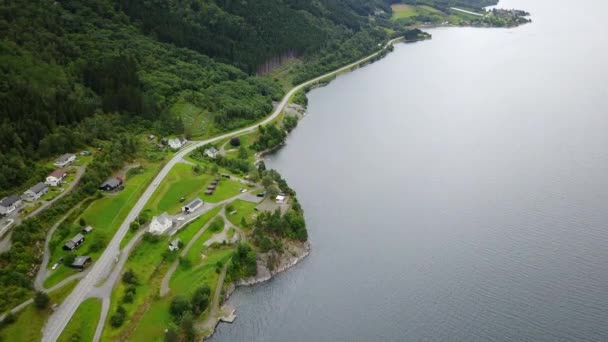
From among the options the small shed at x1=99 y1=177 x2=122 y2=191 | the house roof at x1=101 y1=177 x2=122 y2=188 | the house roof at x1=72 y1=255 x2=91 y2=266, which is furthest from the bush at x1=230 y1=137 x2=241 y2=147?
the house roof at x1=72 y1=255 x2=91 y2=266

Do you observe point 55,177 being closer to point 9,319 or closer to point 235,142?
point 9,319

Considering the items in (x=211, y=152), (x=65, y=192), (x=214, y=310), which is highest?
(x=65, y=192)

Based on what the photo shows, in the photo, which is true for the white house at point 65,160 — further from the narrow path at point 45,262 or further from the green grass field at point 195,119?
the green grass field at point 195,119

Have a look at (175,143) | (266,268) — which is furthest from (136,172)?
(266,268)

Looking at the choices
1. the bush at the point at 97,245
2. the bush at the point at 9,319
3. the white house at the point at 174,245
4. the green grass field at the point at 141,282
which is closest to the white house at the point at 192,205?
the green grass field at the point at 141,282

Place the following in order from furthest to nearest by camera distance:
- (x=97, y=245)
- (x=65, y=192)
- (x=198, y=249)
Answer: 1. (x=65, y=192)
2. (x=198, y=249)
3. (x=97, y=245)

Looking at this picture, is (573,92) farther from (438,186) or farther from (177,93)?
(177,93)
